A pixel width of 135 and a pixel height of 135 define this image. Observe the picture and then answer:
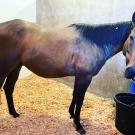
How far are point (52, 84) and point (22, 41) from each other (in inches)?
61.0

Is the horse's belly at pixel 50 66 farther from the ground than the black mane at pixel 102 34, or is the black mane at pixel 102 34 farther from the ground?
the black mane at pixel 102 34

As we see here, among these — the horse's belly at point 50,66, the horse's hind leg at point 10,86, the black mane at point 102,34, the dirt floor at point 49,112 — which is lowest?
the dirt floor at point 49,112

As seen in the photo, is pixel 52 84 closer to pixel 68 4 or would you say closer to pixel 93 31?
pixel 68 4

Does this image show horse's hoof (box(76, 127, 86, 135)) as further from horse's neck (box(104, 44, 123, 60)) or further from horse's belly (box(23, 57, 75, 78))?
horse's neck (box(104, 44, 123, 60))

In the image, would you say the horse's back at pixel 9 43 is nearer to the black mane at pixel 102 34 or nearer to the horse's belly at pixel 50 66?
the horse's belly at pixel 50 66

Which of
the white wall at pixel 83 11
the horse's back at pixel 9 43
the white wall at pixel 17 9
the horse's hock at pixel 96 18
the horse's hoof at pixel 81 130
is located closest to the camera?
the horse's back at pixel 9 43

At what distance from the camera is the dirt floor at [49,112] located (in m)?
2.83

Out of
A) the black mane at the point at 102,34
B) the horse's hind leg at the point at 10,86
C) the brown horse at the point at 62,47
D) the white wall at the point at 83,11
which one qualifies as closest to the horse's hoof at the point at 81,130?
the brown horse at the point at 62,47

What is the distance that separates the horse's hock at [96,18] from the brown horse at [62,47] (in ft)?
2.43

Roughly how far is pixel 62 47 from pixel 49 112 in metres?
0.89

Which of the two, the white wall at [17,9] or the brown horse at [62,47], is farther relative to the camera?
the white wall at [17,9]

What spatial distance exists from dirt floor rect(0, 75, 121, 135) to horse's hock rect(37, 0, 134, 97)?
0.60 feet

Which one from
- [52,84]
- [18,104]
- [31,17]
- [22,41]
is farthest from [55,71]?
[31,17]

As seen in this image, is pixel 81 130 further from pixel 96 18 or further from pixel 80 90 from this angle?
pixel 96 18
